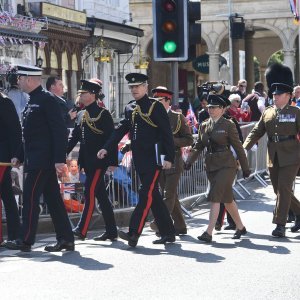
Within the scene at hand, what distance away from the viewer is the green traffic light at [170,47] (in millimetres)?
14445

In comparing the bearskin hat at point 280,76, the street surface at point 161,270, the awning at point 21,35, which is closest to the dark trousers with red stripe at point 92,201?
the street surface at point 161,270

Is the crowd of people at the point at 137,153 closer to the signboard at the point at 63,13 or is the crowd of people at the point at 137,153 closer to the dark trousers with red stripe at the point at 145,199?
the dark trousers with red stripe at the point at 145,199

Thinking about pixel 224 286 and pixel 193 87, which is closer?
pixel 224 286

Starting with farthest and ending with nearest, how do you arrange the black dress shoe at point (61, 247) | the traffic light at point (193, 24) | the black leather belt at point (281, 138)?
the traffic light at point (193, 24)
the black leather belt at point (281, 138)
the black dress shoe at point (61, 247)

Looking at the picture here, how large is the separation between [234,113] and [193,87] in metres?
37.5

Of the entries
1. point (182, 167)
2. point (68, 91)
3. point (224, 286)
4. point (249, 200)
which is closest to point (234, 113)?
point (249, 200)

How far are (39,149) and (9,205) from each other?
0.94 m

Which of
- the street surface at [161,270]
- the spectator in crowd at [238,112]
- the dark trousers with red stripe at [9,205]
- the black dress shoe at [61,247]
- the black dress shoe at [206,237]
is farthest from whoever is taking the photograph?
the spectator in crowd at [238,112]

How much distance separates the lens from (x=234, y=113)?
1995 cm

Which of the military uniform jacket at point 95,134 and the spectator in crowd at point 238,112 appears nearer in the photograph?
the military uniform jacket at point 95,134

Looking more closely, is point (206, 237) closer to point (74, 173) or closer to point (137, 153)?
point (137, 153)

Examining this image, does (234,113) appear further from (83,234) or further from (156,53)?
(83,234)

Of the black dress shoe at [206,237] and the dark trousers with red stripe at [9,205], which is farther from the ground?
the dark trousers with red stripe at [9,205]

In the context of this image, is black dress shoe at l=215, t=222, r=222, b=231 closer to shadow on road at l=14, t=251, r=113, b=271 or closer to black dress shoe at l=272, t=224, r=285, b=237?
black dress shoe at l=272, t=224, r=285, b=237
